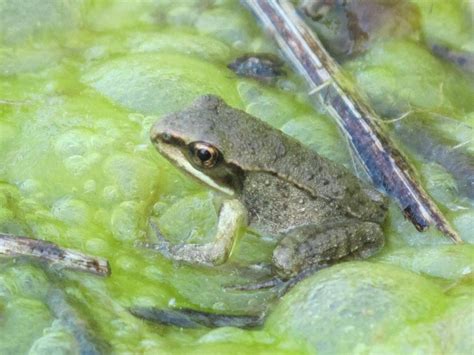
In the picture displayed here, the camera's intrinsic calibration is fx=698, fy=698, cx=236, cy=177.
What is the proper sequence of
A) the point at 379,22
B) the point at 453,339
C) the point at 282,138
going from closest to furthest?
1. the point at 453,339
2. the point at 282,138
3. the point at 379,22

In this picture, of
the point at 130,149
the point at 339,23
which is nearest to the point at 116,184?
the point at 130,149

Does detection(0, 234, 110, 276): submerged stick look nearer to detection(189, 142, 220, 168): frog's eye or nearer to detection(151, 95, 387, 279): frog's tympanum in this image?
detection(151, 95, 387, 279): frog's tympanum

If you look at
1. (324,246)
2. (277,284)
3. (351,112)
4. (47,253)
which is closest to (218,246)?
(277,284)

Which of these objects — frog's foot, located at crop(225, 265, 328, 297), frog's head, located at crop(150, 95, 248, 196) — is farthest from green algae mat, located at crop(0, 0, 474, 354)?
frog's head, located at crop(150, 95, 248, 196)

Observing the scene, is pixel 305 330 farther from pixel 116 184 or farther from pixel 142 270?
pixel 116 184

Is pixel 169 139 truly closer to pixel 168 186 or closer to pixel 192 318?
pixel 168 186

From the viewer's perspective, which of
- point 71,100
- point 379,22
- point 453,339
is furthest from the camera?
point 379,22

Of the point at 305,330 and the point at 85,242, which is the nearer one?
the point at 305,330
